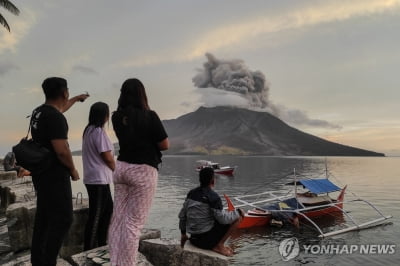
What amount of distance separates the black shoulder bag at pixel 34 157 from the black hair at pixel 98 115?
168cm

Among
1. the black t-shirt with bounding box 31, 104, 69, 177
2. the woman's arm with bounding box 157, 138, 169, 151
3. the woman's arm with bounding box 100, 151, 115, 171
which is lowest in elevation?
the woman's arm with bounding box 100, 151, 115, 171

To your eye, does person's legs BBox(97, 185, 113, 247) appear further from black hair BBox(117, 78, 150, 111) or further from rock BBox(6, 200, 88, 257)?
black hair BBox(117, 78, 150, 111)

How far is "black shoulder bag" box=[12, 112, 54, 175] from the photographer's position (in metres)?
3.43

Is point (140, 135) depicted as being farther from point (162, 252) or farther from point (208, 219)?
point (208, 219)

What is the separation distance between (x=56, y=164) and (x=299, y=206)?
910 inches

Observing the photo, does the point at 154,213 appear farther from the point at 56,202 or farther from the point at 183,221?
the point at 56,202

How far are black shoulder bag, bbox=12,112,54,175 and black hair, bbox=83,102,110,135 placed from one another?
1683 mm

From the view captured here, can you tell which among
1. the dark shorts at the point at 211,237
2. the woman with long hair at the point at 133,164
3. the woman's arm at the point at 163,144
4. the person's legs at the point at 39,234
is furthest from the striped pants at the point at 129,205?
the dark shorts at the point at 211,237

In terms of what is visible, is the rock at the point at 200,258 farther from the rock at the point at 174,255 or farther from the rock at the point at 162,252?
the rock at the point at 162,252

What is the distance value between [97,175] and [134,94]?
71.2 inches

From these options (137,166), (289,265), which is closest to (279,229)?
(289,265)

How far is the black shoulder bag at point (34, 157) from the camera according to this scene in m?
3.43

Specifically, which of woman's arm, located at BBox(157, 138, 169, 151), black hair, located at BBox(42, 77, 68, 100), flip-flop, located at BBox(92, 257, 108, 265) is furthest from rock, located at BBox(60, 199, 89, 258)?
woman's arm, located at BBox(157, 138, 169, 151)

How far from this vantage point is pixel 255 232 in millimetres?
23359
